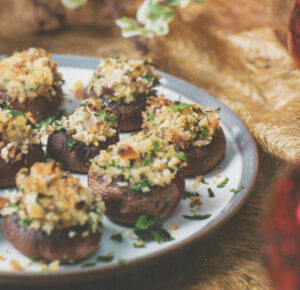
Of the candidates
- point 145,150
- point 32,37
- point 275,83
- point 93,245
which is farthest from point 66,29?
point 93,245

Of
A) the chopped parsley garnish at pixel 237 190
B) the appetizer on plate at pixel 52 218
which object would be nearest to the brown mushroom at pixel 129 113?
the chopped parsley garnish at pixel 237 190

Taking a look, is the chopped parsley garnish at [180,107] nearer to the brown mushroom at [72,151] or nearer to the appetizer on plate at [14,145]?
the brown mushroom at [72,151]

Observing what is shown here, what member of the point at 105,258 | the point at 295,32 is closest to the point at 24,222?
the point at 105,258

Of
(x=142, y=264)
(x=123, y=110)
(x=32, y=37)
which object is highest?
(x=142, y=264)

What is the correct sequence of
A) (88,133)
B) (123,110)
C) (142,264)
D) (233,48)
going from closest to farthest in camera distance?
1. (142,264)
2. (88,133)
3. (123,110)
4. (233,48)

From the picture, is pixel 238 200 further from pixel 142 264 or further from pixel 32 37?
pixel 32 37

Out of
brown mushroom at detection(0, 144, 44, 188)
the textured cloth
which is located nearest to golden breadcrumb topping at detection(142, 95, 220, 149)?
the textured cloth
